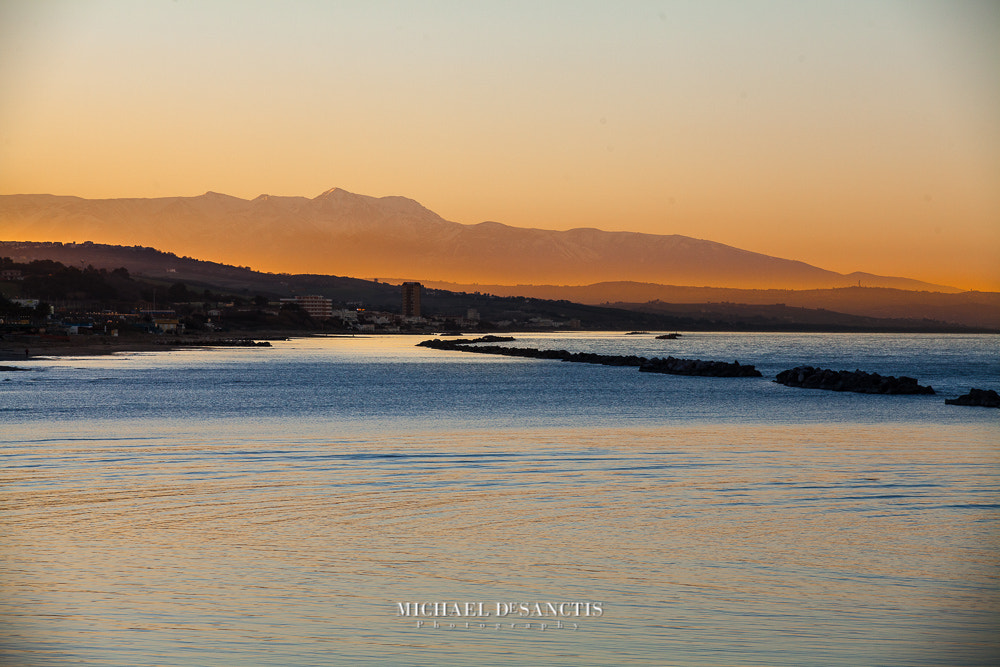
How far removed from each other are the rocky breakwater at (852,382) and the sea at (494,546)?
24654mm

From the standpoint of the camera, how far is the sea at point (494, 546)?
9867mm

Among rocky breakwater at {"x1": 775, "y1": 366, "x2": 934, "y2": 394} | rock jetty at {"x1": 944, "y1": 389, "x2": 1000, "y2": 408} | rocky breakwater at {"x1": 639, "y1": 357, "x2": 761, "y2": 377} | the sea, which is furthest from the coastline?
rock jetty at {"x1": 944, "y1": 389, "x2": 1000, "y2": 408}

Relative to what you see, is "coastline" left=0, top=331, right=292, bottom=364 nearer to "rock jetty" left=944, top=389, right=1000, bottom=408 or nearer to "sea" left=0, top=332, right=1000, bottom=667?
"sea" left=0, top=332, right=1000, bottom=667

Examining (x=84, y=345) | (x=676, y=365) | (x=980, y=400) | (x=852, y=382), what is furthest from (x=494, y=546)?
(x=84, y=345)

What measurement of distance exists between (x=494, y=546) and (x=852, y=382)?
4682 cm

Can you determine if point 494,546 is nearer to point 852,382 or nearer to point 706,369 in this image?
point 852,382

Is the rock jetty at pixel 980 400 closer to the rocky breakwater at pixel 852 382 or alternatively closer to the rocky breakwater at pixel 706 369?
the rocky breakwater at pixel 852 382

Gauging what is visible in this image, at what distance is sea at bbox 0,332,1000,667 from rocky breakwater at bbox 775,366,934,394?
24654 mm

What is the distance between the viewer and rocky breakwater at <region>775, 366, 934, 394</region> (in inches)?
2128

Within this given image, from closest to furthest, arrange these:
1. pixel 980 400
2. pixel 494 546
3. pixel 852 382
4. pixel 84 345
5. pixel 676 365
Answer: pixel 494 546 < pixel 980 400 < pixel 852 382 < pixel 676 365 < pixel 84 345

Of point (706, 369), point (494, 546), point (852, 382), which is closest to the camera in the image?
point (494, 546)

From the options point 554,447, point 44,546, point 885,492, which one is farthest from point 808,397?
point 44,546

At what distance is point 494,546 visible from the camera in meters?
13.8

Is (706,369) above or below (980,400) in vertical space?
above
